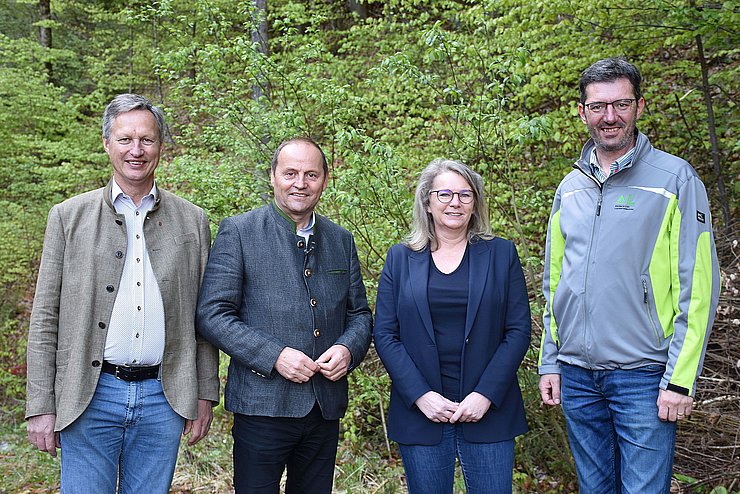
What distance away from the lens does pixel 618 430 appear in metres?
2.87

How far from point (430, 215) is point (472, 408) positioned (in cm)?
91

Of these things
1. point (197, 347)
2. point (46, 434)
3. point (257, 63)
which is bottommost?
point (46, 434)

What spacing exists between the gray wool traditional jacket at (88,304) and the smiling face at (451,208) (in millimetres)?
1137

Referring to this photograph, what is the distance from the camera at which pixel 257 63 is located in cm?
504

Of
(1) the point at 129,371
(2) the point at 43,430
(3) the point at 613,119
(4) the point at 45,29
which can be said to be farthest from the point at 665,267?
(4) the point at 45,29

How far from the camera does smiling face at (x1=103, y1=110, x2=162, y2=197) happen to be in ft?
9.35

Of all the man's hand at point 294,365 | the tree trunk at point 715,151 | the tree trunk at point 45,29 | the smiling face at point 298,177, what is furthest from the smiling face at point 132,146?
the tree trunk at point 45,29

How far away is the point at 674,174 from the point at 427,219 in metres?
1.07

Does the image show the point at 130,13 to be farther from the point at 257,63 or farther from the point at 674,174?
the point at 674,174

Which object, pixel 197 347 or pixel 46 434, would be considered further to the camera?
pixel 197 347

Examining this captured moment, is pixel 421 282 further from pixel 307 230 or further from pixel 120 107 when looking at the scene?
pixel 120 107

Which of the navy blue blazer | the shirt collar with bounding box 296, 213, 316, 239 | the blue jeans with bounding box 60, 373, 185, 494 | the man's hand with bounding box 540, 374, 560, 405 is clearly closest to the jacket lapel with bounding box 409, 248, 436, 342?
the navy blue blazer

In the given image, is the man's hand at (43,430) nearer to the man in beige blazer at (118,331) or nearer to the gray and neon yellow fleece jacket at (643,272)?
the man in beige blazer at (118,331)

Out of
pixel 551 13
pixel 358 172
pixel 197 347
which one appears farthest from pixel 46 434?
pixel 551 13
